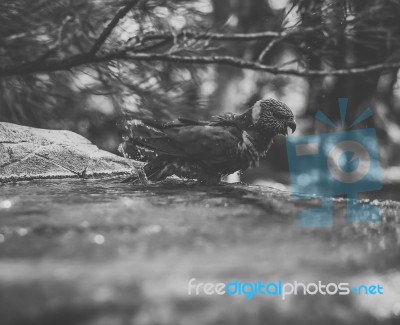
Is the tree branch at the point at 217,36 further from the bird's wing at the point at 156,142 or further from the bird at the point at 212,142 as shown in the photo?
the bird's wing at the point at 156,142

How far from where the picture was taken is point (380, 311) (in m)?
0.71

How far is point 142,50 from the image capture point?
2.25 meters

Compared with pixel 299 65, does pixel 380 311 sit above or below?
below

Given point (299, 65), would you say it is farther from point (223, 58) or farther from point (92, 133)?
point (92, 133)

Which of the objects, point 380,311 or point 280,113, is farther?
point 280,113

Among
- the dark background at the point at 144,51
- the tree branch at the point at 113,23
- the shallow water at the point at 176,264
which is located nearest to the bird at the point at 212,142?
the dark background at the point at 144,51

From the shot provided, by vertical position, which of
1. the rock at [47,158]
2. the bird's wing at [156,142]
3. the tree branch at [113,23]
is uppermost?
the tree branch at [113,23]

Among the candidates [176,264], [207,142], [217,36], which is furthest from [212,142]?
[176,264]

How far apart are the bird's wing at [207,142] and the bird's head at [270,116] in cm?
15

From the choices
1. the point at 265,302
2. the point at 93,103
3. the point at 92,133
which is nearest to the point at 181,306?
the point at 265,302

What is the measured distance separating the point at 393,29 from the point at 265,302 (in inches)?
69.7

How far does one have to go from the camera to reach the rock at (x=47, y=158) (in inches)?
84.0

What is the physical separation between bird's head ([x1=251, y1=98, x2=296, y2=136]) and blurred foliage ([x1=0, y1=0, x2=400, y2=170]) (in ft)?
0.63

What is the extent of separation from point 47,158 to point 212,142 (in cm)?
92
